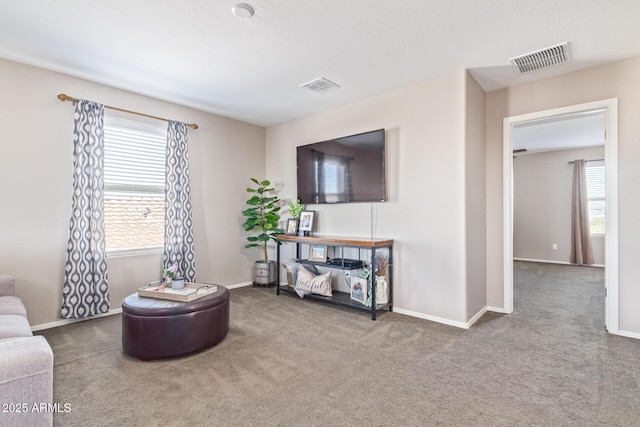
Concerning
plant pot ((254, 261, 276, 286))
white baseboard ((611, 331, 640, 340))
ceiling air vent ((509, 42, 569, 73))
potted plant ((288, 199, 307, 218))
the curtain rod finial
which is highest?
ceiling air vent ((509, 42, 569, 73))

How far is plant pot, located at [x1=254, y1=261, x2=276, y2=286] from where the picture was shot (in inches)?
186

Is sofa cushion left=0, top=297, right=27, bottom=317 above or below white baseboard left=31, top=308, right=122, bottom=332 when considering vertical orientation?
above

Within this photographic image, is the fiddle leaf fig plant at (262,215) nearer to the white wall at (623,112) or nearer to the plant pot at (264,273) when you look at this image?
the plant pot at (264,273)

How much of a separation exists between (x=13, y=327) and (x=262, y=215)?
3.16 metres

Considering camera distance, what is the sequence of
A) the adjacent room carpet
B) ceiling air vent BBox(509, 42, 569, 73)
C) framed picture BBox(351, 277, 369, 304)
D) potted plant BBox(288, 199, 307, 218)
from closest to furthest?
the adjacent room carpet < ceiling air vent BBox(509, 42, 569, 73) < framed picture BBox(351, 277, 369, 304) < potted plant BBox(288, 199, 307, 218)

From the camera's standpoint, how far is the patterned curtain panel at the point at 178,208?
383 cm

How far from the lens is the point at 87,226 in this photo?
3.18 meters

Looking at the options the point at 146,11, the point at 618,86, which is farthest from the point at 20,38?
the point at 618,86

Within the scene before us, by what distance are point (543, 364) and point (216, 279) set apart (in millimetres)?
3794

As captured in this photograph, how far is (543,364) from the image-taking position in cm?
229

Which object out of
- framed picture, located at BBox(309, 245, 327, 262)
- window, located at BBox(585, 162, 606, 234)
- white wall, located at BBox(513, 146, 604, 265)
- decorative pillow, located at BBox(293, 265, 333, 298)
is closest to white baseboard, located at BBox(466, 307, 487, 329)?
decorative pillow, located at BBox(293, 265, 333, 298)

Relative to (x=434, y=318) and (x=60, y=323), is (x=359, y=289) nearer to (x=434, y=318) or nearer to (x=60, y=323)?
(x=434, y=318)

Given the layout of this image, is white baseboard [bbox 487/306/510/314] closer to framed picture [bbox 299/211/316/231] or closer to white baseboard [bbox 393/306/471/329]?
white baseboard [bbox 393/306/471/329]

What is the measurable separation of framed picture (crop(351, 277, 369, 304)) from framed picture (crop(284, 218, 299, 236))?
1247 millimetres
